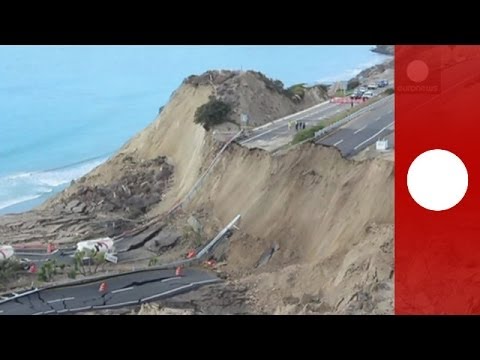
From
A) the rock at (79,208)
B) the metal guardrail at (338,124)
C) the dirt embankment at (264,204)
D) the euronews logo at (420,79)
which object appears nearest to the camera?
the euronews logo at (420,79)

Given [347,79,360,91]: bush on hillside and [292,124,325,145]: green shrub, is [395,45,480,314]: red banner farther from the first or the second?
[292,124,325,145]: green shrub

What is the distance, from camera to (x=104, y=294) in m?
4.81

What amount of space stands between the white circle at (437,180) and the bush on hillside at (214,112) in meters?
1.18

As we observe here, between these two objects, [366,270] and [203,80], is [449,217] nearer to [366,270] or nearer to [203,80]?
[366,270]

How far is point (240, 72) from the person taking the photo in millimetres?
4758

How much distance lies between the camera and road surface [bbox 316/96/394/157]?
4.68m

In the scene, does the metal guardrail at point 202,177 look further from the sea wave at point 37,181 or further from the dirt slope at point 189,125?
the sea wave at point 37,181

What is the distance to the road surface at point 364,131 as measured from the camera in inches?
184

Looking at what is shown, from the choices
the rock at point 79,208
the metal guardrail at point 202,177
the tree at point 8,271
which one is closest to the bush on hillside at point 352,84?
the metal guardrail at point 202,177

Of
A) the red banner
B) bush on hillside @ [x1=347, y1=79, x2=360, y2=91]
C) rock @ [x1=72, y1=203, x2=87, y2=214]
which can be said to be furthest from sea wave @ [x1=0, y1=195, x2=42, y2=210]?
the red banner

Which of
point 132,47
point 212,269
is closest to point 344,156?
point 212,269

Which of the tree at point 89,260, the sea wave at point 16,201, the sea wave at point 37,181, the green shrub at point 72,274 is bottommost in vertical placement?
the green shrub at point 72,274
